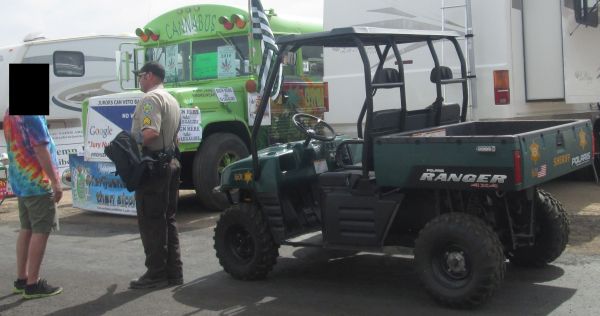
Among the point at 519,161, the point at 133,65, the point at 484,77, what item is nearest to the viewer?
the point at 519,161

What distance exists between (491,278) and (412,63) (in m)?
4.82

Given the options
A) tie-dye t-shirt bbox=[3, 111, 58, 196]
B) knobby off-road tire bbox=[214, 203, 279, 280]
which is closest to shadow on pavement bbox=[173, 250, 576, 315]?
knobby off-road tire bbox=[214, 203, 279, 280]

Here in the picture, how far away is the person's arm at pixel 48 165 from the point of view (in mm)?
5727

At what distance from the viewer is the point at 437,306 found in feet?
16.8

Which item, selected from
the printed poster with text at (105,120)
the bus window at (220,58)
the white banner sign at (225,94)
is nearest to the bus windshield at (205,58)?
the bus window at (220,58)

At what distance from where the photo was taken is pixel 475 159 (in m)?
4.84

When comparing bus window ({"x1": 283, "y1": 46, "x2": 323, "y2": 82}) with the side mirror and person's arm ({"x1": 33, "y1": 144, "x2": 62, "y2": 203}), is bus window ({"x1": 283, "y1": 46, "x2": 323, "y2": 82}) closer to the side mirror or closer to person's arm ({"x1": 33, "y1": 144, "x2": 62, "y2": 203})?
the side mirror

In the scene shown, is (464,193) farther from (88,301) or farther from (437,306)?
(88,301)

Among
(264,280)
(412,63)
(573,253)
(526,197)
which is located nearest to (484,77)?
(412,63)

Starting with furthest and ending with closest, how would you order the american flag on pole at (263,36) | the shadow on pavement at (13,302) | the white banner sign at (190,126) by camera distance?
the american flag on pole at (263,36), the white banner sign at (190,126), the shadow on pavement at (13,302)

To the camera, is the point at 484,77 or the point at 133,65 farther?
the point at 133,65

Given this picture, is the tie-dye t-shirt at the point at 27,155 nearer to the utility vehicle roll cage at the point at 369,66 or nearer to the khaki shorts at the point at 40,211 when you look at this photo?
the khaki shorts at the point at 40,211

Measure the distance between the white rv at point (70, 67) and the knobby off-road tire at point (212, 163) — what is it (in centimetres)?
791

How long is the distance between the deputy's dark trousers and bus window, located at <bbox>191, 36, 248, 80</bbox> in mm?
4361
